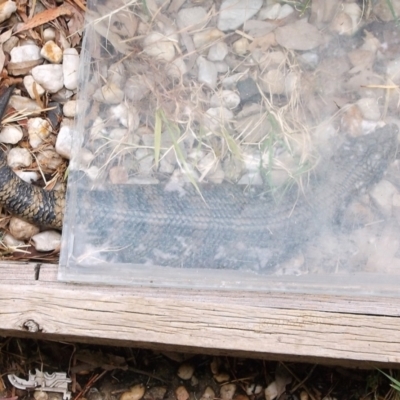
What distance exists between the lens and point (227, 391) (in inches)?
64.7

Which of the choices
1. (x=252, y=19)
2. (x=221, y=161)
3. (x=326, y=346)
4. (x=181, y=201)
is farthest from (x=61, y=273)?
(x=252, y=19)

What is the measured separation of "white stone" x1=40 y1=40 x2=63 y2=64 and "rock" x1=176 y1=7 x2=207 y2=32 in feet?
1.19

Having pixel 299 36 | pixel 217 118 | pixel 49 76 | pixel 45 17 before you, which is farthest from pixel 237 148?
pixel 45 17

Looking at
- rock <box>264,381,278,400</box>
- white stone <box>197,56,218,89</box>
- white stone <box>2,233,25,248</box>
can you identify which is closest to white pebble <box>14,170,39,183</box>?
white stone <box>2,233,25,248</box>

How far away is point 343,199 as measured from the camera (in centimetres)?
138

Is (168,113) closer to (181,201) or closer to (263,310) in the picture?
(181,201)

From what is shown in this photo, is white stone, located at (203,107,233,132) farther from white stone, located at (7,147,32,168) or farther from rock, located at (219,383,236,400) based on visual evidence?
rock, located at (219,383,236,400)

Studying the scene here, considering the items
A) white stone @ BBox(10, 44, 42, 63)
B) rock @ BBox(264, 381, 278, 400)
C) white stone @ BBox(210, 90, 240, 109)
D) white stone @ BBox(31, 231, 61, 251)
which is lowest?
rock @ BBox(264, 381, 278, 400)

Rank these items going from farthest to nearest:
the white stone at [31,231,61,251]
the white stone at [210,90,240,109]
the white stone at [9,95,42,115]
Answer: the white stone at [9,95,42,115] → the white stone at [31,231,61,251] → the white stone at [210,90,240,109]

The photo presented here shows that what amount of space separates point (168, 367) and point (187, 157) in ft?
1.80

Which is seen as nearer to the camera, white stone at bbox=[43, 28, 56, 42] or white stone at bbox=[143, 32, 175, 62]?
white stone at bbox=[143, 32, 175, 62]

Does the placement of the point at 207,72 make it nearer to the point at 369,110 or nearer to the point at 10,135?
the point at 369,110

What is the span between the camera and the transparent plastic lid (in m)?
1.35

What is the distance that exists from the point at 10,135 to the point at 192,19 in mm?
535
